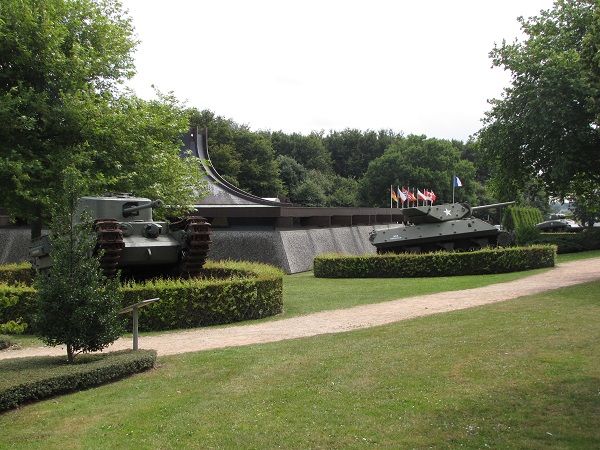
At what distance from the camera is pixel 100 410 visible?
735 cm

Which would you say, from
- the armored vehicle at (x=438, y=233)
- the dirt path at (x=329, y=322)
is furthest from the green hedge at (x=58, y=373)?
the armored vehicle at (x=438, y=233)

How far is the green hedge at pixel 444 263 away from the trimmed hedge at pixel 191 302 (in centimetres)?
938

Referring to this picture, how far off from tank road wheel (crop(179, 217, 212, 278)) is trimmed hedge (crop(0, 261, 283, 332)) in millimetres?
1657

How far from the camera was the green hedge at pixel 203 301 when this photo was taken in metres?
14.2

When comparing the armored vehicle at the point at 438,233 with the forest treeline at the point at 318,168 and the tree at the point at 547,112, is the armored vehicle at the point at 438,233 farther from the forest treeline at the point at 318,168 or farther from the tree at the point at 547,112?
the forest treeline at the point at 318,168

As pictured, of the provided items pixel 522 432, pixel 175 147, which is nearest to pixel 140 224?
pixel 175 147

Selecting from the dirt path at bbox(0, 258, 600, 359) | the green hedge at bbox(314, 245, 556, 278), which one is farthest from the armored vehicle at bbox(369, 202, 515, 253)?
the dirt path at bbox(0, 258, 600, 359)

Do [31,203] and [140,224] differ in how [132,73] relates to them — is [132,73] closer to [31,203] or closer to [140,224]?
[31,203]

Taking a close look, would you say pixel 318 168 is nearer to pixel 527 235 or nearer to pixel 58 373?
pixel 527 235

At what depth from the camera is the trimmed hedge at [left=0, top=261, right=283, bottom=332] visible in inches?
561

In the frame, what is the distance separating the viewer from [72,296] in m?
8.98

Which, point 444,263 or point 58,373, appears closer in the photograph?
point 58,373

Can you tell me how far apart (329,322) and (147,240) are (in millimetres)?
5668

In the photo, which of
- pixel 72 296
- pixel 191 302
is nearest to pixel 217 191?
pixel 191 302
